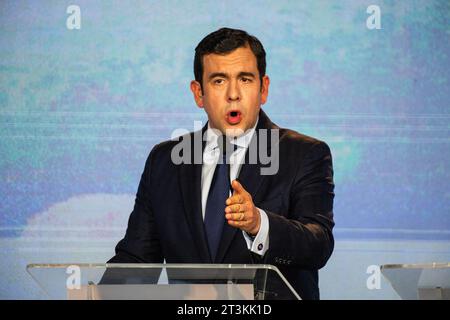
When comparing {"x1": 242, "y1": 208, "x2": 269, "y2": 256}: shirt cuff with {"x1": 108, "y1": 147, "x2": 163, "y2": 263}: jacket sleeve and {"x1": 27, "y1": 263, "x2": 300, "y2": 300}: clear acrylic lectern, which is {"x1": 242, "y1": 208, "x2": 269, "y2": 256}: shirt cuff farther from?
{"x1": 108, "y1": 147, "x2": 163, "y2": 263}: jacket sleeve

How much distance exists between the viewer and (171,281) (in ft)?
7.45

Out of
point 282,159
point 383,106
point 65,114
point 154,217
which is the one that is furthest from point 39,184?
point 383,106

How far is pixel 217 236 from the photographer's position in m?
3.38

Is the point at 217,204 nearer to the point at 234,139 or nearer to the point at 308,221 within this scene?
the point at 234,139

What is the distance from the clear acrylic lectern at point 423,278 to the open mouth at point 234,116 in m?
1.34

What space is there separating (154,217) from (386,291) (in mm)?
1384

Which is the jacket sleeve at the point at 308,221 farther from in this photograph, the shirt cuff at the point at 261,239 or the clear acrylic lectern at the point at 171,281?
the clear acrylic lectern at the point at 171,281

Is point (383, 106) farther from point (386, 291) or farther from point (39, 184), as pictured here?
point (39, 184)

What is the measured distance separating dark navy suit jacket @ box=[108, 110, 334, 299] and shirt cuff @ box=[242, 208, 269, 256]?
10.2 inches

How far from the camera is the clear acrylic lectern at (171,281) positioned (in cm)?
223

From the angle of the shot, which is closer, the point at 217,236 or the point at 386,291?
the point at 217,236
